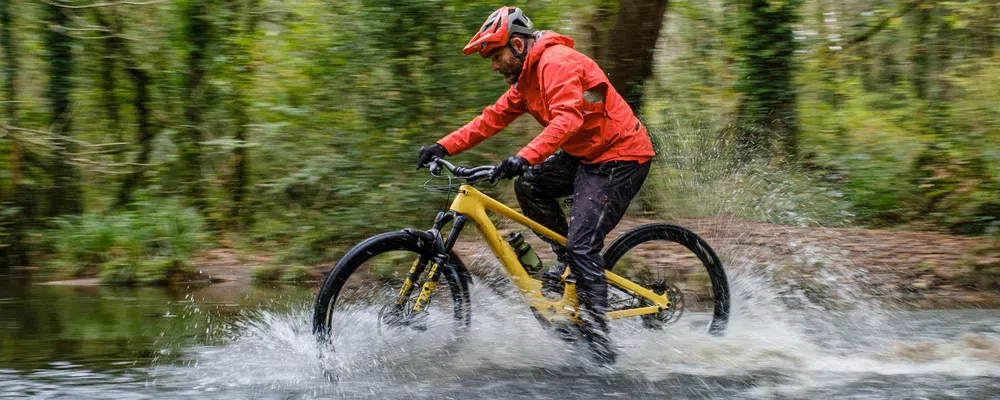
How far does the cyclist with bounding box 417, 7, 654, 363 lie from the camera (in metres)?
5.07

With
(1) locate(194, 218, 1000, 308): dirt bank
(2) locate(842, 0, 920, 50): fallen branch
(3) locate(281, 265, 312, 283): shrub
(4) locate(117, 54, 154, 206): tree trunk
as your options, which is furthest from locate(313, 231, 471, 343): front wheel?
(2) locate(842, 0, 920, 50): fallen branch

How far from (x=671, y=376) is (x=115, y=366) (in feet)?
10.6

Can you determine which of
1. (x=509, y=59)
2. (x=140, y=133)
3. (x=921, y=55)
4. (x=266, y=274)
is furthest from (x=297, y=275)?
(x=921, y=55)

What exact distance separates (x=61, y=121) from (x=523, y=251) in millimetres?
7281

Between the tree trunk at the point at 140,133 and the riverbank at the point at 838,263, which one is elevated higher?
the tree trunk at the point at 140,133

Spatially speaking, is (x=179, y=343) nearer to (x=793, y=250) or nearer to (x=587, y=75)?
(x=587, y=75)

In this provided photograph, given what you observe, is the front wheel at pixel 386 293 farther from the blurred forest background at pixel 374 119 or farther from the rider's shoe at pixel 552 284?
the blurred forest background at pixel 374 119

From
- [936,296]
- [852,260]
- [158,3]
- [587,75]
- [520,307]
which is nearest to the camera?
[587,75]

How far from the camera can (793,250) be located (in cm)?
844

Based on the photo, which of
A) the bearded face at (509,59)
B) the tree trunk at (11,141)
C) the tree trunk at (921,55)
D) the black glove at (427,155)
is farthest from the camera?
the tree trunk at (921,55)

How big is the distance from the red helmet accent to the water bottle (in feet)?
3.65

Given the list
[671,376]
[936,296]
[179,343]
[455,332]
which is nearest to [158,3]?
[179,343]

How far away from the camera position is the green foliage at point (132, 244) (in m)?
8.91

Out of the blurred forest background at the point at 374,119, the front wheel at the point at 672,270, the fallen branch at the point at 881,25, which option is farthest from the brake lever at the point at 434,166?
the fallen branch at the point at 881,25
